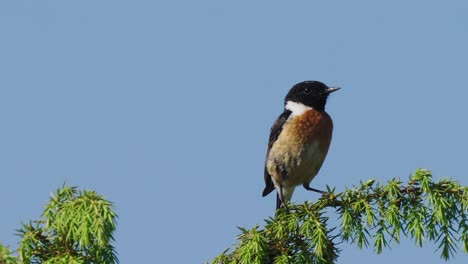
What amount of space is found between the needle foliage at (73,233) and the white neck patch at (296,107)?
4.61 m

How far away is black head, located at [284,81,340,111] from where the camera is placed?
750 centimetres

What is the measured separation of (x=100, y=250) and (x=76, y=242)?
0.11 metres

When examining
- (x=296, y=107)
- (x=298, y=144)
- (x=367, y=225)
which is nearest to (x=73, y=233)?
(x=367, y=225)

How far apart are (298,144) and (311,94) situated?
0.80m

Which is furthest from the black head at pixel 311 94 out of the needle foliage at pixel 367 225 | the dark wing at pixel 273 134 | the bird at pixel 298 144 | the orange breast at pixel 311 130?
the needle foliage at pixel 367 225

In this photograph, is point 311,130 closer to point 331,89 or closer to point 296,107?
point 296,107

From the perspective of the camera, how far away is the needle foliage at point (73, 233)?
2.67m

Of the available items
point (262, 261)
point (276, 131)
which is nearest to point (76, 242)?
point (262, 261)

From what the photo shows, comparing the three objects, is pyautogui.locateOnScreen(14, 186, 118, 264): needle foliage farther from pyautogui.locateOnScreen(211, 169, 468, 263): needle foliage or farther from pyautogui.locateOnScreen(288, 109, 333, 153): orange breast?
pyautogui.locateOnScreen(288, 109, 333, 153): orange breast

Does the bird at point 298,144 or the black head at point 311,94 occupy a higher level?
the black head at point 311,94

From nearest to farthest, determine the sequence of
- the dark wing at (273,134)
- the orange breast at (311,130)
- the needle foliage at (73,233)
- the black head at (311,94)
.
Answer: 1. the needle foliage at (73,233)
2. the orange breast at (311,130)
3. the dark wing at (273,134)
4. the black head at (311,94)

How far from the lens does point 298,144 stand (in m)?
6.98

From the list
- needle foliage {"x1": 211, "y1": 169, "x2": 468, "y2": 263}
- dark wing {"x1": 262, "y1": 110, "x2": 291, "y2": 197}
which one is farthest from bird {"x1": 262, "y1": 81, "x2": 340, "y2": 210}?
needle foliage {"x1": 211, "y1": 169, "x2": 468, "y2": 263}

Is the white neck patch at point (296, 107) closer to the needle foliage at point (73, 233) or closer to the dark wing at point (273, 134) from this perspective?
the dark wing at point (273, 134)
